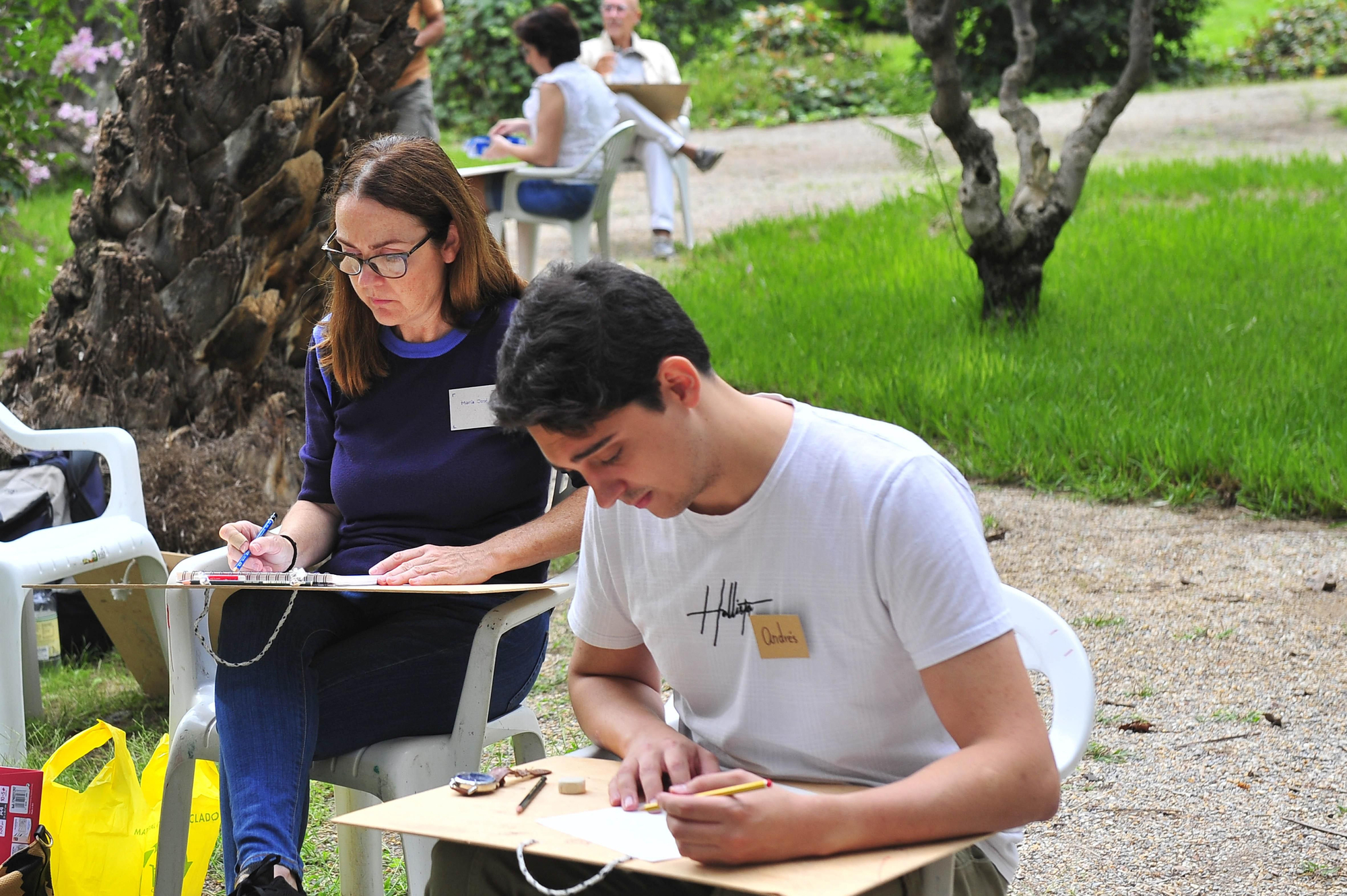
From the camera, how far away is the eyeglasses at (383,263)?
2.46 meters

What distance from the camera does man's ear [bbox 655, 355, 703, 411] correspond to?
1.55 m

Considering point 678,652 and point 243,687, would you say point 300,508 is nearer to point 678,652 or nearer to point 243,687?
point 243,687

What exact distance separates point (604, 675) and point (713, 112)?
587 inches

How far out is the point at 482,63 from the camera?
55.9 feet

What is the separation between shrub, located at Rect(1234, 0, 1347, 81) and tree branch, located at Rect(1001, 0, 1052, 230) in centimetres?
1392

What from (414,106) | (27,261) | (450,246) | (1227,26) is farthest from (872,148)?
(1227,26)

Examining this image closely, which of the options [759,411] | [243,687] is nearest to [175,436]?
[243,687]

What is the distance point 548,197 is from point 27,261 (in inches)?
156

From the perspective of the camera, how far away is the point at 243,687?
2.20 m

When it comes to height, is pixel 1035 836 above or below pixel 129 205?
below

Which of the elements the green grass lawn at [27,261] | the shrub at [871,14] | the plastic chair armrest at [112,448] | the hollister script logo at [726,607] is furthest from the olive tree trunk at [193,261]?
the shrub at [871,14]

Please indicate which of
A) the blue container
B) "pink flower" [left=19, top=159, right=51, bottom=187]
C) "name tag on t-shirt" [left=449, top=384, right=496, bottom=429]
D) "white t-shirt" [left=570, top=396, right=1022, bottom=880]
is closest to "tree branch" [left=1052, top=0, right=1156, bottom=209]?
the blue container

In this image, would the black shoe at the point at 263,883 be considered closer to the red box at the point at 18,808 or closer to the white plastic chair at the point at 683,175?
the red box at the point at 18,808

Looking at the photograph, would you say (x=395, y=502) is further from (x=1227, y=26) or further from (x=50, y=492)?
(x=1227, y=26)
